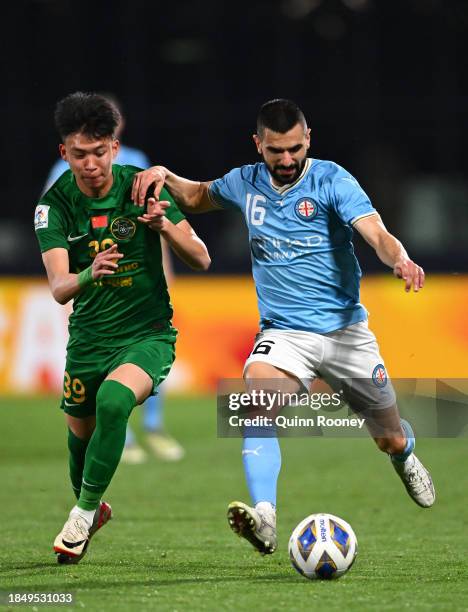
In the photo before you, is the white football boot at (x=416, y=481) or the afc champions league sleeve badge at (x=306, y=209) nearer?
the afc champions league sleeve badge at (x=306, y=209)

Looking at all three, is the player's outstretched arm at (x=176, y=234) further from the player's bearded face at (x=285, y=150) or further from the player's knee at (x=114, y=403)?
the player's knee at (x=114, y=403)

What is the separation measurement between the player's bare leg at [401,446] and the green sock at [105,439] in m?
1.40

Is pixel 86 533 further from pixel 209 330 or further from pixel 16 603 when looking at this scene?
pixel 209 330

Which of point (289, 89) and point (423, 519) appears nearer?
point (423, 519)

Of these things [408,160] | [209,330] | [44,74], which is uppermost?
[44,74]

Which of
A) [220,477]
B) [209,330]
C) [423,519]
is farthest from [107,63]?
[423,519]

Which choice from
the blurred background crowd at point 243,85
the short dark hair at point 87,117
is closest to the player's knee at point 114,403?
the short dark hair at point 87,117

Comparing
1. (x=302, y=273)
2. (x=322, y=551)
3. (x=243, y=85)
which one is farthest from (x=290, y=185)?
(x=243, y=85)

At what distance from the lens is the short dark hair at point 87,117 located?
6.29m

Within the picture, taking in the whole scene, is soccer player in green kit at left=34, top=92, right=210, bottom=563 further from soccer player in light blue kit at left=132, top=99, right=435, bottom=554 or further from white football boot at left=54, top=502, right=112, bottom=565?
soccer player in light blue kit at left=132, top=99, right=435, bottom=554

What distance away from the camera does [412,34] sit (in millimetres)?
18453

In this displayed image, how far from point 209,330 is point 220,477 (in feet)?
17.3

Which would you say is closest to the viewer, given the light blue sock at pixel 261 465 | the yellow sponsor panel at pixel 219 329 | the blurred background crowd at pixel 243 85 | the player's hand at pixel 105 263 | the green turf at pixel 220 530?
the green turf at pixel 220 530

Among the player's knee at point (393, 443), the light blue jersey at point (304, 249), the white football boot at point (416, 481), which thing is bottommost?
the white football boot at point (416, 481)
